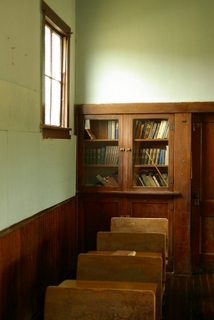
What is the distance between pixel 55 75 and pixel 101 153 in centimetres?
130

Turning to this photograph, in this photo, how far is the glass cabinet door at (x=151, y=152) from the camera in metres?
6.34

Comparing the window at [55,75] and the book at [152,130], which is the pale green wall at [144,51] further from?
Answer: the window at [55,75]

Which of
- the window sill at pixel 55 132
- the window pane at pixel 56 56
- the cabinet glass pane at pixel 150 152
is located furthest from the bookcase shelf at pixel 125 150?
the window pane at pixel 56 56

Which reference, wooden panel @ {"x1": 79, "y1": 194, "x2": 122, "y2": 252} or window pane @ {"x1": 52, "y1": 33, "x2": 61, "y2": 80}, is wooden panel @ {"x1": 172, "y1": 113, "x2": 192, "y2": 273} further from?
window pane @ {"x1": 52, "y1": 33, "x2": 61, "y2": 80}

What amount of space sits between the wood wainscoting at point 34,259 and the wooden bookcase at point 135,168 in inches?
17.0

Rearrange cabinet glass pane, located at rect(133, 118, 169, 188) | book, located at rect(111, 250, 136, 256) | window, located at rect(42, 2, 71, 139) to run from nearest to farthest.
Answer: book, located at rect(111, 250, 136, 256), window, located at rect(42, 2, 71, 139), cabinet glass pane, located at rect(133, 118, 169, 188)

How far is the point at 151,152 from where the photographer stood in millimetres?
6387

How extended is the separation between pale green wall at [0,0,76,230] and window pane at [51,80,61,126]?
39 cm

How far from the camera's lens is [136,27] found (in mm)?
6387

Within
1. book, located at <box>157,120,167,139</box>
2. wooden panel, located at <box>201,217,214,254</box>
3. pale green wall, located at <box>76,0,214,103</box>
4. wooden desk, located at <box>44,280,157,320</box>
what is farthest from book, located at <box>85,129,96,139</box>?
wooden desk, located at <box>44,280,157,320</box>

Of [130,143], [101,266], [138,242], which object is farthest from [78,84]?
[101,266]

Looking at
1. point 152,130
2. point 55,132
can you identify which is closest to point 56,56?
point 55,132

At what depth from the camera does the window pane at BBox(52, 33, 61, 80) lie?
18.4ft

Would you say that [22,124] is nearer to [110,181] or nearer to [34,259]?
[34,259]
